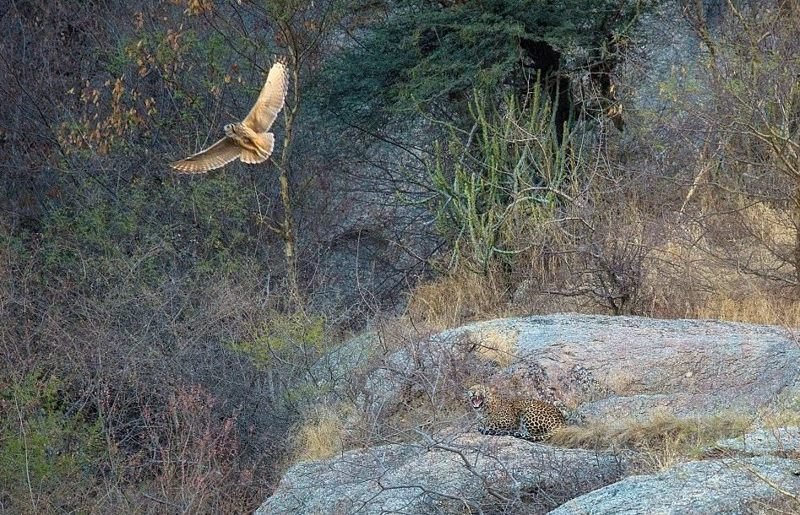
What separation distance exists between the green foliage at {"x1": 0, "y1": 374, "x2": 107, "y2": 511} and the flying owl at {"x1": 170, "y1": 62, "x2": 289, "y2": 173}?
2580 mm

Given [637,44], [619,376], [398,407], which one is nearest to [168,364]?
[398,407]

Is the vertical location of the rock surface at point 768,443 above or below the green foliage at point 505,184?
below

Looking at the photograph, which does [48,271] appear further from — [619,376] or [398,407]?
[619,376]

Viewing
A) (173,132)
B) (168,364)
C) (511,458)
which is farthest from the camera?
(173,132)

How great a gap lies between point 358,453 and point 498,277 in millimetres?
4803

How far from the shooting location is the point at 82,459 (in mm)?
11406

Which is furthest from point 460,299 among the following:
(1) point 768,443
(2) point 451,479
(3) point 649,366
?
(1) point 768,443

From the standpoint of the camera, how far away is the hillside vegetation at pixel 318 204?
1129cm

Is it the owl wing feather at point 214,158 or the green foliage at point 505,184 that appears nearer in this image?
the owl wing feather at point 214,158

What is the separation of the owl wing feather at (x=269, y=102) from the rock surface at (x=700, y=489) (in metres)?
5.17

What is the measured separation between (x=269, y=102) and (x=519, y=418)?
3.49m

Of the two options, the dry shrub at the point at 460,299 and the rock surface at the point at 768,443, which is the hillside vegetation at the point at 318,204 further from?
the rock surface at the point at 768,443

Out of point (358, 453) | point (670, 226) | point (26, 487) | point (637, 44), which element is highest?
point (637, 44)

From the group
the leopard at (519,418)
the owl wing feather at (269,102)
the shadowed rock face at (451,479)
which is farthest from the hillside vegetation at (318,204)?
the owl wing feather at (269,102)
